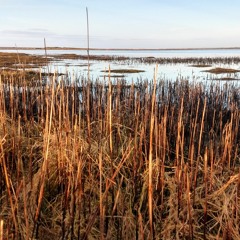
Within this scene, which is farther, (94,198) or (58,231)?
(94,198)

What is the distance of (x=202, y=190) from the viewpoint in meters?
4.22

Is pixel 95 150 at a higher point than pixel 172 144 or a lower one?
higher

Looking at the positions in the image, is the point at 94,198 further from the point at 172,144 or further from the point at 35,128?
the point at 172,144

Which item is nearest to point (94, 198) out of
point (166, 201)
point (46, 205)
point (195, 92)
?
point (46, 205)

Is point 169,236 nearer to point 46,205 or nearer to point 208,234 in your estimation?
point 208,234

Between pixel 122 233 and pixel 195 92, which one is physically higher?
pixel 195 92

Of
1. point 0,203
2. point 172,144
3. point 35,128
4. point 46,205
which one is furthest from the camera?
point 172,144

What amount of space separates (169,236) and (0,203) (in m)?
1.91

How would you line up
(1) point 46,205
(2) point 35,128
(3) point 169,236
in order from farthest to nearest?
(2) point 35,128 → (1) point 46,205 → (3) point 169,236

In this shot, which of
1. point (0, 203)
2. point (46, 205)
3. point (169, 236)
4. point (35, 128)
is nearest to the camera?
point (169, 236)

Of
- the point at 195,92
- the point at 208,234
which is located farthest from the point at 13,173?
the point at 195,92

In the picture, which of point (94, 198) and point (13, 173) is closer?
point (94, 198)

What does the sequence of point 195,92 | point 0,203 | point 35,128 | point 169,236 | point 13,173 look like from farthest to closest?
point 195,92 → point 35,128 → point 13,173 → point 0,203 → point 169,236

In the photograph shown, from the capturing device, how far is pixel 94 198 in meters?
4.03
